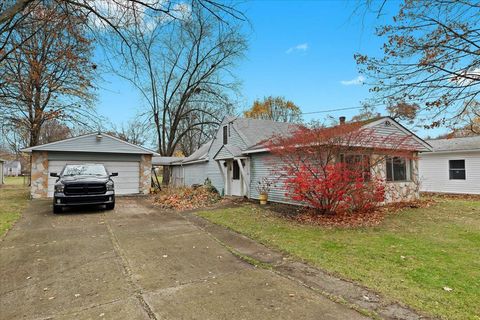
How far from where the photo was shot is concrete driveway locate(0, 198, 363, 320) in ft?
9.98

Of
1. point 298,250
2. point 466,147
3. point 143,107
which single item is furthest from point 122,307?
point 143,107

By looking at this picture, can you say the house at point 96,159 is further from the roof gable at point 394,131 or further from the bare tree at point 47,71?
the roof gable at point 394,131

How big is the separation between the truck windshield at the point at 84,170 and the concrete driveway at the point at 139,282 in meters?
3.75

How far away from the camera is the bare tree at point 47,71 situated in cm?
577

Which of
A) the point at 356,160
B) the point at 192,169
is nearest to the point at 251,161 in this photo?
the point at 356,160

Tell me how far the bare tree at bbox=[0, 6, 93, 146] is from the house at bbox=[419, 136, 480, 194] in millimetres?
18598

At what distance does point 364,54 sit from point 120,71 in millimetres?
4779

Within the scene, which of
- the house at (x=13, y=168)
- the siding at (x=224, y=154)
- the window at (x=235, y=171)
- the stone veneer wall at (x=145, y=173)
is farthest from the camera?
the house at (x=13, y=168)

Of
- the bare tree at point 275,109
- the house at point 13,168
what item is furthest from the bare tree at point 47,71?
the house at point 13,168

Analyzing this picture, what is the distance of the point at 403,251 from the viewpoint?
5.32 meters

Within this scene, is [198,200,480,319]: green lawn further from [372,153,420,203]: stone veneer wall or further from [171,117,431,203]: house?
[171,117,431,203]: house

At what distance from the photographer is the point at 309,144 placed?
8711 mm

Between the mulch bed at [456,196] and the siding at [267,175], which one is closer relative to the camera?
the siding at [267,175]

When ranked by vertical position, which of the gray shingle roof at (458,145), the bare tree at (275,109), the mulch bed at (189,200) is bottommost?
the mulch bed at (189,200)
